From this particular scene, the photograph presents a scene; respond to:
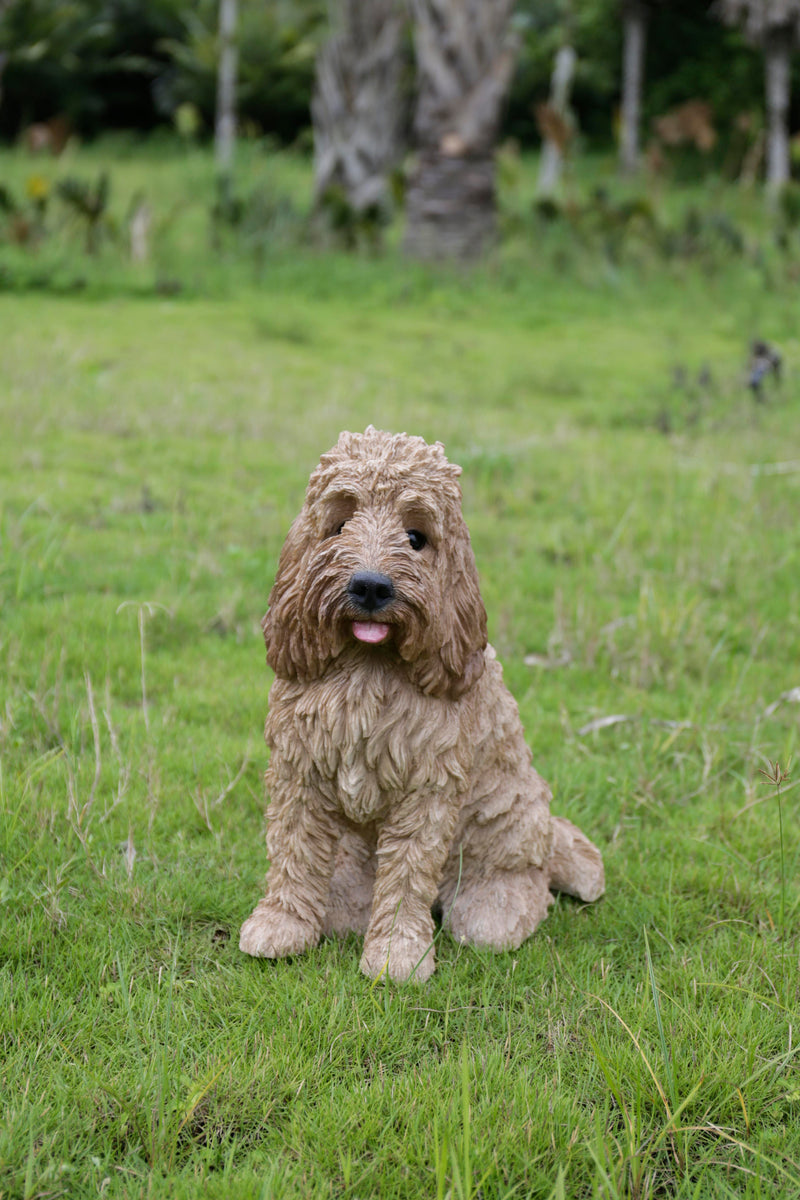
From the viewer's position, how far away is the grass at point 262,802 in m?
2.54

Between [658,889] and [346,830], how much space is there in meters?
1.09

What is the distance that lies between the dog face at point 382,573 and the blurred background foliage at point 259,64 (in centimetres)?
2711

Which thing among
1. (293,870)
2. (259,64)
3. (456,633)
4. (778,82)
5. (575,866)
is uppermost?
(778,82)

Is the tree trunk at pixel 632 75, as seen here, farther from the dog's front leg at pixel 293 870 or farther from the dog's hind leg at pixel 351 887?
the dog's front leg at pixel 293 870

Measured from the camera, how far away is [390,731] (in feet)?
9.83

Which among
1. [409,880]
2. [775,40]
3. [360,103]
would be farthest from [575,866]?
[775,40]

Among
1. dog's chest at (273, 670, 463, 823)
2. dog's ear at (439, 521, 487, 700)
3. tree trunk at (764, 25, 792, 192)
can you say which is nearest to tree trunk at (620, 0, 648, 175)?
tree trunk at (764, 25, 792, 192)

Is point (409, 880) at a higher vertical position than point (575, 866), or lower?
higher

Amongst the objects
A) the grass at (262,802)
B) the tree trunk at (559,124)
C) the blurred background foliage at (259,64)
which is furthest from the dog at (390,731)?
the blurred background foliage at (259,64)

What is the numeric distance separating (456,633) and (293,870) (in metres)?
0.81

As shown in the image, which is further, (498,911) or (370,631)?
(498,911)

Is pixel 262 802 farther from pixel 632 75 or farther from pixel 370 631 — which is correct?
pixel 632 75

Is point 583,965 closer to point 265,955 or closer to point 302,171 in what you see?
point 265,955

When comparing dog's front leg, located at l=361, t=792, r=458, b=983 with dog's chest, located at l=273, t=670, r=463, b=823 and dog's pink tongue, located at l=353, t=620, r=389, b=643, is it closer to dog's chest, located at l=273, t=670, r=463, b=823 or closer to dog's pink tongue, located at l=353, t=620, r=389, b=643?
dog's chest, located at l=273, t=670, r=463, b=823
